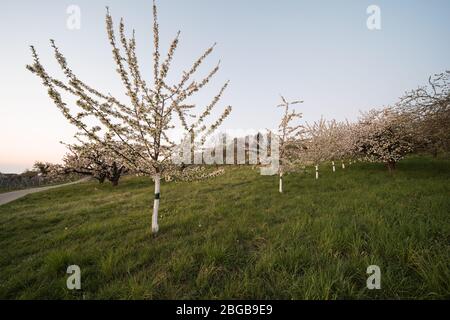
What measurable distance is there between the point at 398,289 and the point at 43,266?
6622mm

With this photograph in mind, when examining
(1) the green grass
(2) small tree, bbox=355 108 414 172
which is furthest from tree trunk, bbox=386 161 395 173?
(1) the green grass

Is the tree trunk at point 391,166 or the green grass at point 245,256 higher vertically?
the tree trunk at point 391,166

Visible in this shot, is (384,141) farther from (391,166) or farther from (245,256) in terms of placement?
(245,256)

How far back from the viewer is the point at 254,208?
26.3 ft

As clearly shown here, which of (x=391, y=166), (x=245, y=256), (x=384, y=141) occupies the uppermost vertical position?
(x=384, y=141)

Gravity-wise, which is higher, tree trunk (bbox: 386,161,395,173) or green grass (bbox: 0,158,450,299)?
tree trunk (bbox: 386,161,395,173)

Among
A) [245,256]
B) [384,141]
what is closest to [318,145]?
[384,141]

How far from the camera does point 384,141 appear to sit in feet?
48.9

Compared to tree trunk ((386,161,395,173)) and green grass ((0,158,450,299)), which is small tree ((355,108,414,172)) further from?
green grass ((0,158,450,299))

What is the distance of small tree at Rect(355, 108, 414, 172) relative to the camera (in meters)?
14.2

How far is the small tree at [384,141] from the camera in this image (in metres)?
14.2

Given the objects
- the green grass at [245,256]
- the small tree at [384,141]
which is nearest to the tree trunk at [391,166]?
the small tree at [384,141]

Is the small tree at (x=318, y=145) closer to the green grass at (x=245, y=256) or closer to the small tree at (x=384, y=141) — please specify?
the small tree at (x=384, y=141)

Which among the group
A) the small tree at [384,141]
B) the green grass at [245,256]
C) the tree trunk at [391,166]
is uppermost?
the small tree at [384,141]
